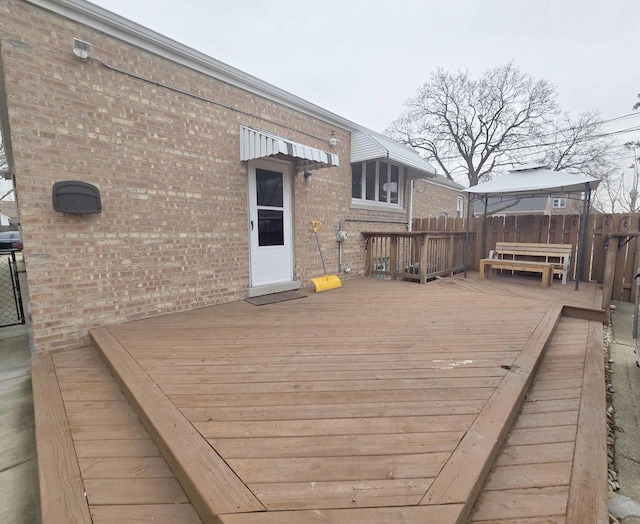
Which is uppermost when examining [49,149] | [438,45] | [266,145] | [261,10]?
[438,45]

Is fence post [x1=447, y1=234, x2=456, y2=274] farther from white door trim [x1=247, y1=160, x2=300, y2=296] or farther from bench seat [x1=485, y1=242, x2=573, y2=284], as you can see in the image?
white door trim [x1=247, y1=160, x2=300, y2=296]

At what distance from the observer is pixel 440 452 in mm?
1406

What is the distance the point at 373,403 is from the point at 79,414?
1.81m

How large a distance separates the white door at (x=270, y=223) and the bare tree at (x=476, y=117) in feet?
59.3

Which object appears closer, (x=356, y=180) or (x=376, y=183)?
(x=356, y=180)

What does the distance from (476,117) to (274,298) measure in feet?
65.1

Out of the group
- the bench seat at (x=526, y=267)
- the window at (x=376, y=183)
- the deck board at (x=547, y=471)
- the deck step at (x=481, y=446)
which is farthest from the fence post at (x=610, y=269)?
the window at (x=376, y=183)

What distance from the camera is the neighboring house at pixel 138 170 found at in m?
2.81

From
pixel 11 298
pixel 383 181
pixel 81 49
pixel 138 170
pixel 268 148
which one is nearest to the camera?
A: pixel 81 49

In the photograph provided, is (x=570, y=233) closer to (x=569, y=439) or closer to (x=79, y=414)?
(x=569, y=439)

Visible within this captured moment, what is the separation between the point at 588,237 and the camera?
5746 millimetres

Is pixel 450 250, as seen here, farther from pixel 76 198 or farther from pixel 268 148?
pixel 76 198

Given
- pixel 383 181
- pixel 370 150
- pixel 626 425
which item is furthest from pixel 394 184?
pixel 626 425

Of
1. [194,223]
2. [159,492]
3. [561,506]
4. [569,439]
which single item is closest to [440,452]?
[561,506]
